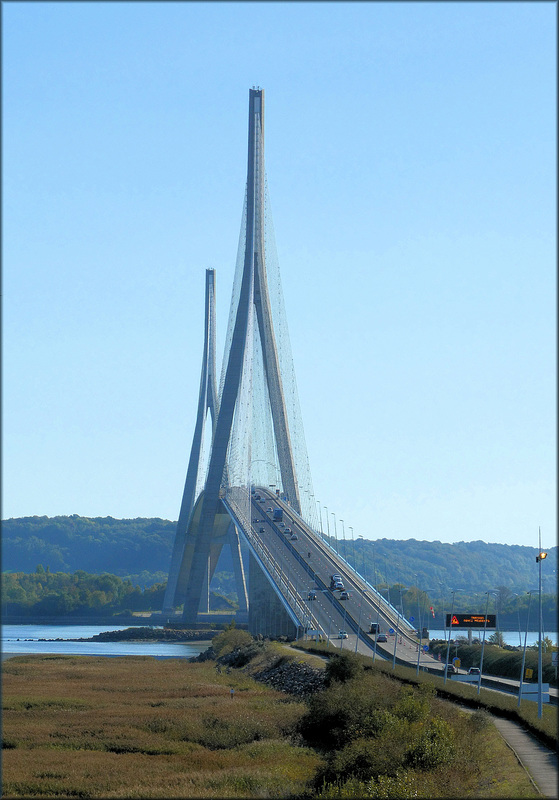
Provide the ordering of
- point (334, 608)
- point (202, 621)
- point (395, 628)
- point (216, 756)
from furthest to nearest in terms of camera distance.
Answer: point (202, 621)
point (334, 608)
point (395, 628)
point (216, 756)

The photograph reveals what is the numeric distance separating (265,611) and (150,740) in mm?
47047

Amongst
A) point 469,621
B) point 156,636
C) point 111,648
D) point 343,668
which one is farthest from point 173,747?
point 156,636

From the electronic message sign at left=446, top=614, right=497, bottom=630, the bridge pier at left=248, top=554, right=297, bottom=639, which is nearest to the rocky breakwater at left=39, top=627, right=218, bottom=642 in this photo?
the bridge pier at left=248, top=554, right=297, bottom=639

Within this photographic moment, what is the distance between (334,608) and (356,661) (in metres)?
29.0

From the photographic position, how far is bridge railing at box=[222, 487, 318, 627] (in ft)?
212

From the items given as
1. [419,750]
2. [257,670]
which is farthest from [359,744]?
[257,670]

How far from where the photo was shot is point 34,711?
118 feet

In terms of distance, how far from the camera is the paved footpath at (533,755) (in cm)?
1892

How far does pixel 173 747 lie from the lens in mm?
28547

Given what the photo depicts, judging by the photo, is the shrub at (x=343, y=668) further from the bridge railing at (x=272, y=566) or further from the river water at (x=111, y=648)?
the river water at (x=111, y=648)

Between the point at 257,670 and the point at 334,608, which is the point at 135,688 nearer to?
the point at 257,670

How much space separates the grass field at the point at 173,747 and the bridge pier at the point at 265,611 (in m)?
21.3

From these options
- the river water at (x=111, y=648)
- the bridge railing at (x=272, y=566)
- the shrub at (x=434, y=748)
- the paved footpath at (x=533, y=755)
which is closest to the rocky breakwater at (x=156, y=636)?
the river water at (x=111, y=648)

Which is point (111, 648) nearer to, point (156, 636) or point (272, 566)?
point (156, 636)
